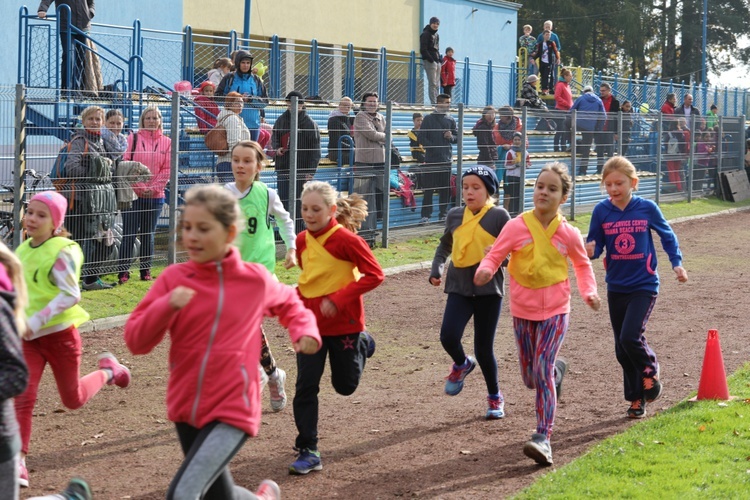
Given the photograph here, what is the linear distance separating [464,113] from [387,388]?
37.3ft

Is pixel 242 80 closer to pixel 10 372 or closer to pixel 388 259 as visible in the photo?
pixel 388 259

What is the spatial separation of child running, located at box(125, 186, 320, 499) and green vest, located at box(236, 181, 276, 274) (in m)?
2.98

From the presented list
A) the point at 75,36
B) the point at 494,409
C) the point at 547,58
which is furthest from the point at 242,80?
the point at 547,58

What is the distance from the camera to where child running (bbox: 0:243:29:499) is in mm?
4055


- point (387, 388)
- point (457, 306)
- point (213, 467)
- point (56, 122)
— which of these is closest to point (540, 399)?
point (457, 306)

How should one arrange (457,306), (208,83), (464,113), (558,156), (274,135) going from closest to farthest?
1. (457,306)
2. (274,135)
3. (208,83)
4. (464,113)
5. (558,156)

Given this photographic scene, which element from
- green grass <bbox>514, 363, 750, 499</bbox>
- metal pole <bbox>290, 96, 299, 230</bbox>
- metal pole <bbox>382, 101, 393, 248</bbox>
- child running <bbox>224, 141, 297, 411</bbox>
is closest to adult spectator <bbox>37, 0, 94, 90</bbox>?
metal pole <bbox>290, 96, 299, 230</bbox>

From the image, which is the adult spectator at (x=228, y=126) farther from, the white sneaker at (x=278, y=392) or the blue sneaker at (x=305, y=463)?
the blue sneaker at (x=305, y=463)

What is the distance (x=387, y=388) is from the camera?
28.9ft

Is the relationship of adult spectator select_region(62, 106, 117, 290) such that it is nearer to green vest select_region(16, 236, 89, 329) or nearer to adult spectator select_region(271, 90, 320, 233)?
adult spectator select_region(271, 90, 320, 233)

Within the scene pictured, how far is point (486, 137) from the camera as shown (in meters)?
19.8

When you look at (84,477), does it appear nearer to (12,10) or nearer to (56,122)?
(56,122)

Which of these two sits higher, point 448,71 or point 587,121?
point 448,71

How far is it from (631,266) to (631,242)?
17 centimetres
